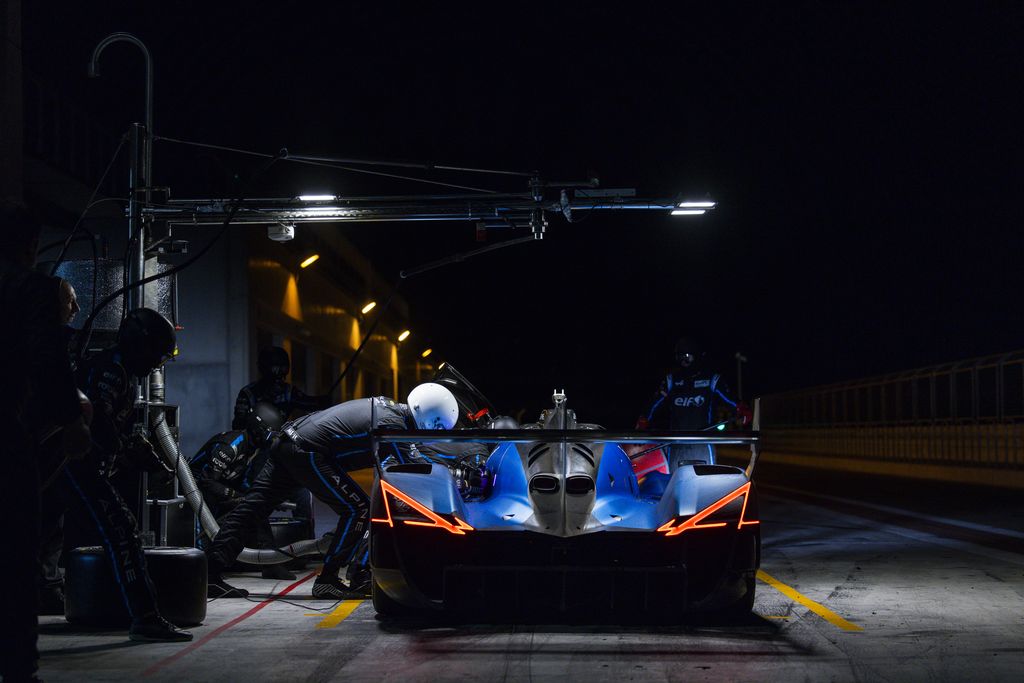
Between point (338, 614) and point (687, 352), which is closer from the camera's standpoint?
point (338, 614)

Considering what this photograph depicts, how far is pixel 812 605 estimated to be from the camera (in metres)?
7.71

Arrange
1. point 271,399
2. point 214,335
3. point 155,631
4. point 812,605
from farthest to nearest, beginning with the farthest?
1. point 214,335
2. point 271,399
3. point 812,605
4. point 155,631

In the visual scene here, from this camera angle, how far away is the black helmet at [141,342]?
7.00 meters

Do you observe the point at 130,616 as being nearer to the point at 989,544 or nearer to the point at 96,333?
the point at 96,333

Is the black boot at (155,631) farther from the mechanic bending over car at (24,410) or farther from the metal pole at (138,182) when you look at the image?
the metal pole at (138,182)

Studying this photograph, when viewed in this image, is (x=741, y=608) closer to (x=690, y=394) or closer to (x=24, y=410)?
(x=24, y=410)

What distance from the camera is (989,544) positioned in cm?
1170

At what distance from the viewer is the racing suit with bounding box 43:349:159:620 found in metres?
6.53

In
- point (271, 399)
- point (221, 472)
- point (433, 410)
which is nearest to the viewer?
point (433, 410)

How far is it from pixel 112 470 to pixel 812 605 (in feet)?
15.1

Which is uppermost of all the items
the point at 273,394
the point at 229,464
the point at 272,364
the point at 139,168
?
the point at 139,168

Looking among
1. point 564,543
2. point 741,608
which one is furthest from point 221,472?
point 741,608

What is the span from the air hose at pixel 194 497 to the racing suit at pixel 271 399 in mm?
1522

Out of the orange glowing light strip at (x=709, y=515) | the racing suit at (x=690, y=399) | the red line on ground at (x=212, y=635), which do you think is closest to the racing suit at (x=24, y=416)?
the red line on ground at (x=212, y=635)
